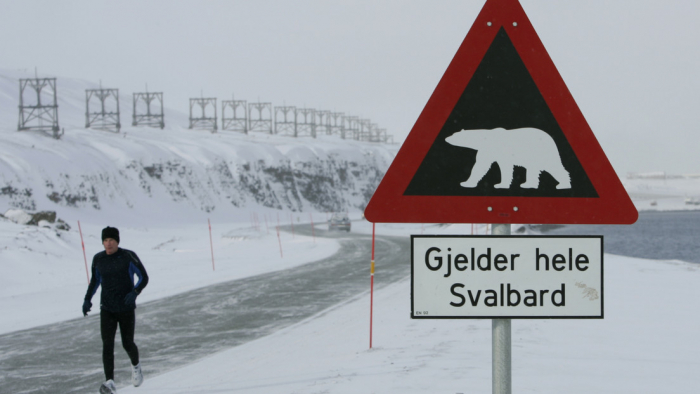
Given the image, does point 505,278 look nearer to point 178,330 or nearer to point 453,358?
point 453,358

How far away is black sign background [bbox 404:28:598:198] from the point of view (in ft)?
8.27

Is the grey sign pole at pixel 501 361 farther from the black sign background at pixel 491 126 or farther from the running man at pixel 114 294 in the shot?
the running man at pixel 114 294

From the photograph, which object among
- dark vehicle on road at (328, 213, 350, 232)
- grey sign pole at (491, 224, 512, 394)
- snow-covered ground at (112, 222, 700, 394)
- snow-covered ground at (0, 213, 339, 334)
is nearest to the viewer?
grey sign pole at (491, 224, 512, 394)

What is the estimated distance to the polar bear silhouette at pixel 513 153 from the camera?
249 cm

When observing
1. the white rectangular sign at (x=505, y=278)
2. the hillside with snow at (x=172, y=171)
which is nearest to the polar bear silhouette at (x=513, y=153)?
the white rectangular sign at (x=505, y=278)

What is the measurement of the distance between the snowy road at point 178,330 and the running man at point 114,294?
56 centimetres

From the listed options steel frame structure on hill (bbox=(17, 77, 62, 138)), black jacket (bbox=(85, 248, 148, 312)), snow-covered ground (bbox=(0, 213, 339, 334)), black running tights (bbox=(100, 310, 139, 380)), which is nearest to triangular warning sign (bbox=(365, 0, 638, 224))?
black jacket (bbox=(85, 248, 148, 312))

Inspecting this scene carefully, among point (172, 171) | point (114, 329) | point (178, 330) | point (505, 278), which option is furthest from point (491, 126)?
point (172, 171)

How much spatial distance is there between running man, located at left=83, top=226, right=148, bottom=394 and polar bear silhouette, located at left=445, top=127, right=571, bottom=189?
5655 mm

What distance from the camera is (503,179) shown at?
2494mm

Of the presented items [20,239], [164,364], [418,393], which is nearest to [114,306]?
[164,364]

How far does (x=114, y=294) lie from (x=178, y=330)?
4361mm

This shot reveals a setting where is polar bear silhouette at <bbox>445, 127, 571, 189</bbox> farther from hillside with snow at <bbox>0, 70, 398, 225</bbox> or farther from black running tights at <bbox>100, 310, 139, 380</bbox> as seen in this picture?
hillside with snow at <bbox>0, 70, 398, 225</bbox>

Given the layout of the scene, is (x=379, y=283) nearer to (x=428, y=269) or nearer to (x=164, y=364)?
(x=164, y=364)
